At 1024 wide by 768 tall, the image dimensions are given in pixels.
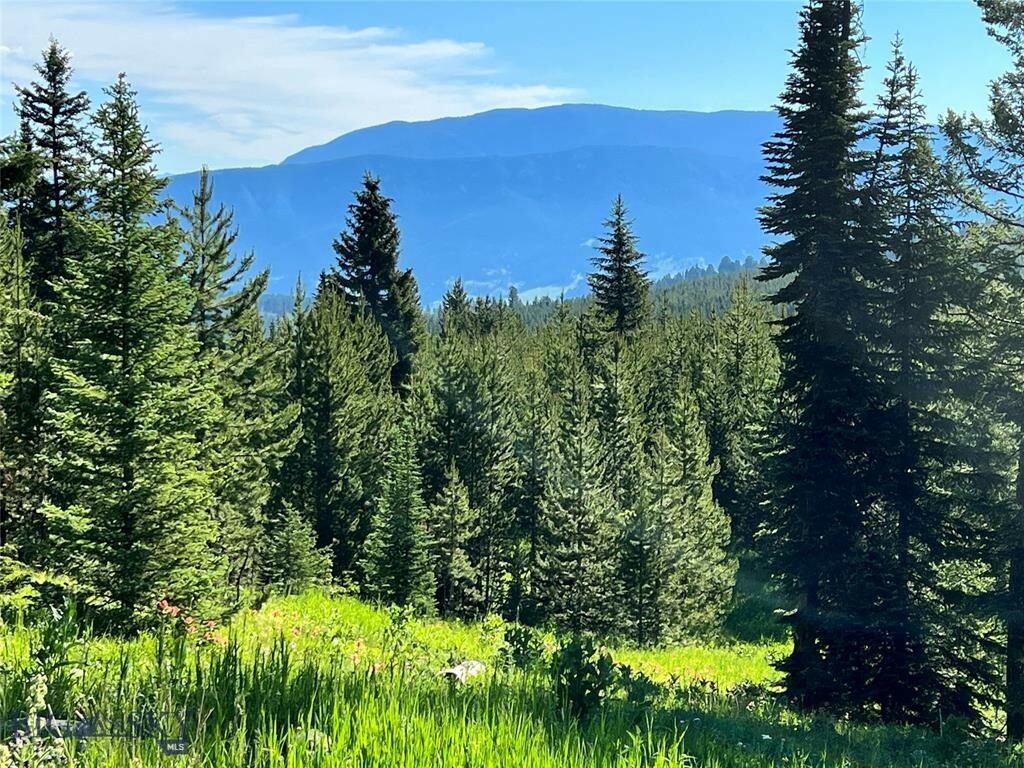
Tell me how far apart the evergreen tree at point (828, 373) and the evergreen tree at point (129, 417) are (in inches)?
522

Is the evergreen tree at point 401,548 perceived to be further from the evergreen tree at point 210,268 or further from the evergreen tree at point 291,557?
the evergreen tree at point 210,268

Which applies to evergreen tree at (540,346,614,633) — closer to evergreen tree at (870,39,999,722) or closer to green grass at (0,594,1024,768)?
evergreen tree at (870,39,999,722)

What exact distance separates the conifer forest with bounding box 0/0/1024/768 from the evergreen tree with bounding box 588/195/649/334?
1516cm

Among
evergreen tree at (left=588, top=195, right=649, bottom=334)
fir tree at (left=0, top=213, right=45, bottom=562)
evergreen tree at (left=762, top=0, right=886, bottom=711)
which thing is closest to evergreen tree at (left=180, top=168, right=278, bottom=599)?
fir tree at (left=0, top=213, right=45, bottom=562)

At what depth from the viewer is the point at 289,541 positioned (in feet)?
90.0

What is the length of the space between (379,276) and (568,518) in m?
24.3

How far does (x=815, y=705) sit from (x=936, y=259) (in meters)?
10.6

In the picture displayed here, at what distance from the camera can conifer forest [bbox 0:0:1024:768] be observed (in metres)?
3.14

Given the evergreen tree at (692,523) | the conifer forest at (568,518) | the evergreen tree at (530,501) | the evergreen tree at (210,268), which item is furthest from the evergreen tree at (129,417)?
the evergreen tree at (530,501)

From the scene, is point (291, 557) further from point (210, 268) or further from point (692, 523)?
point (692, 523)

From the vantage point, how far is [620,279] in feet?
149

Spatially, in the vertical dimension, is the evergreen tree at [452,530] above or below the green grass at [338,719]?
below

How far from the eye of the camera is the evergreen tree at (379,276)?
47.6m

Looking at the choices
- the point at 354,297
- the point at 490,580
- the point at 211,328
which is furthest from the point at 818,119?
the point at 354,297
